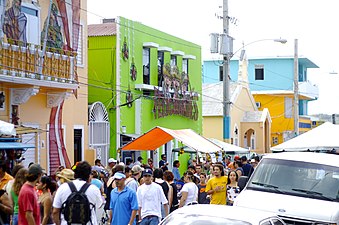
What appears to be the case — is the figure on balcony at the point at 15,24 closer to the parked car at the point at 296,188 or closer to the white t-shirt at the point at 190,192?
the white t-shirt at the point at 190,192

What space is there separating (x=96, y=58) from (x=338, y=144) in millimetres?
13124

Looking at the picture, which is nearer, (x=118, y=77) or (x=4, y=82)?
(x=4, y=82)

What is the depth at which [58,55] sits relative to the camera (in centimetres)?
2242

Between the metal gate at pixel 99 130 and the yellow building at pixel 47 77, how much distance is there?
176 centimetres

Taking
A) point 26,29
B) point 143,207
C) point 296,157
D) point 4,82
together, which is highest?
point 26,29

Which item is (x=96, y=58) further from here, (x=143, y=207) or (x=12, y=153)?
(x=143, y=207)

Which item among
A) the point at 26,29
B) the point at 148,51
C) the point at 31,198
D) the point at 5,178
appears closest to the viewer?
the point at 31,198

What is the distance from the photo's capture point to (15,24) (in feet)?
70.9

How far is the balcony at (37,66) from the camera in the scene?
20.0 meters

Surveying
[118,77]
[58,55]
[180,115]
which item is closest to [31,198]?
[58,55]

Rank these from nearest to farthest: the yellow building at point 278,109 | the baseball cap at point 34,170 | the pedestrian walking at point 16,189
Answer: the baseball cap at point 34,170
the pedestrian walking at point 16,189
the yellow building at point 278,109

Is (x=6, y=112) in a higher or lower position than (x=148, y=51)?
lower

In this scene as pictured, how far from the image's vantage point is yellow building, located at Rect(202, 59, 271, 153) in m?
46.9

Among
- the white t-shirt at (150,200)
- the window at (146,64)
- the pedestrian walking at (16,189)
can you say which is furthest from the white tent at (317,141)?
the window at (146,64)
